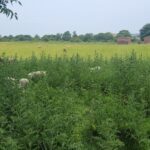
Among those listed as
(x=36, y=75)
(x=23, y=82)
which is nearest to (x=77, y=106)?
(x=23, y=82)

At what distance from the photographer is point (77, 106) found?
912 cm

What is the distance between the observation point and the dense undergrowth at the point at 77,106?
7605 millimetres

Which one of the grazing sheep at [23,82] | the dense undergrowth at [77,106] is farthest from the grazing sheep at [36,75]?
the grazing sheep at [23,82]

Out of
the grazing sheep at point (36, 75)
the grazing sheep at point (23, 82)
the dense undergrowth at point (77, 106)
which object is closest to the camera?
the dense undergrowth at point (77, 106)

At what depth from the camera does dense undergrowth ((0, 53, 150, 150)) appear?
761 cm

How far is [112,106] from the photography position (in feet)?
30.8

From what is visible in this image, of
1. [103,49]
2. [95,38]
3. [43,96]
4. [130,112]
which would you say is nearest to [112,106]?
[130,112]

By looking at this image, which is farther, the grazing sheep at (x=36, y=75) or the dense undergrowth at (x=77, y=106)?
the grazing sheep at (x=36, y=75)

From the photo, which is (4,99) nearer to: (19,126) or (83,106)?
(19,126)

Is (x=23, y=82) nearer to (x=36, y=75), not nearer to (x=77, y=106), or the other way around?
(x=36, y=75)

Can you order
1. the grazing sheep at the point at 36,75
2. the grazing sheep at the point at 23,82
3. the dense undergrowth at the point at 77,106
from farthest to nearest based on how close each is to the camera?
the grazing sheep at the point at 36,75 < the grazing sheep at the point at 23,82 < the dense undergrowth at the point at 77,106

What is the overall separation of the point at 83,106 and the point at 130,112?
0.83 meters

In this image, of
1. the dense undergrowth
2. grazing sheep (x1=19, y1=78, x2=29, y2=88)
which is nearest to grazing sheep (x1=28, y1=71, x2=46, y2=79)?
the dense undergrowth

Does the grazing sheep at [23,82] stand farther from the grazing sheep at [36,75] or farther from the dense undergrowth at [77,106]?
the grazing sheep at [36,75]
